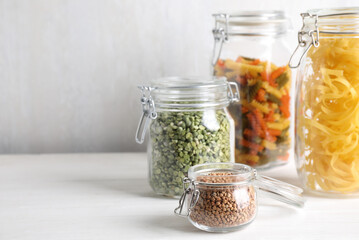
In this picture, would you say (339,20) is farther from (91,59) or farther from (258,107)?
(91,59)

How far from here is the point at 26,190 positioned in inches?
36.3

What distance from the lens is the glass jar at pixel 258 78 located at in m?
1.00

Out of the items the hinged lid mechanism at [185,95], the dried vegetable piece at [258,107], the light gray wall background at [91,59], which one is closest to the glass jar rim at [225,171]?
the hinged lid mechanism at [185,95]

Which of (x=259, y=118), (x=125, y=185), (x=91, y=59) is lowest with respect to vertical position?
(x=125, y=185)

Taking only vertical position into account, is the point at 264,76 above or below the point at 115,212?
above

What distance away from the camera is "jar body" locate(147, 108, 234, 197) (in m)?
0.85

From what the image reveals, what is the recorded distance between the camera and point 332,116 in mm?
829

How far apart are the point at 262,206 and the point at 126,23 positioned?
23.8 inches

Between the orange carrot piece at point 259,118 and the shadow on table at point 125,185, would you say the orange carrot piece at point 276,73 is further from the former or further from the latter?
the shadow on table at point 125,185

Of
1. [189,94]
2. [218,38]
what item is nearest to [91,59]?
[218,38]

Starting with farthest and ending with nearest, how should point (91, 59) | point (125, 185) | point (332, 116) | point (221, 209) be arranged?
point (91, 59) → point (125, 185) → point (332, 116) → point (221, 209)

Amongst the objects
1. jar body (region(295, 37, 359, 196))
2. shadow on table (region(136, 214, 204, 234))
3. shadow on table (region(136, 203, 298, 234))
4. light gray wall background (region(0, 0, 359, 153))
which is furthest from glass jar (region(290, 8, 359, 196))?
light gray wall background (region(0, 0, 359, 153))

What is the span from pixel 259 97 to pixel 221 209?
356 millimetres

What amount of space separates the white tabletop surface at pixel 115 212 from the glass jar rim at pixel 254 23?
0.95 ft
